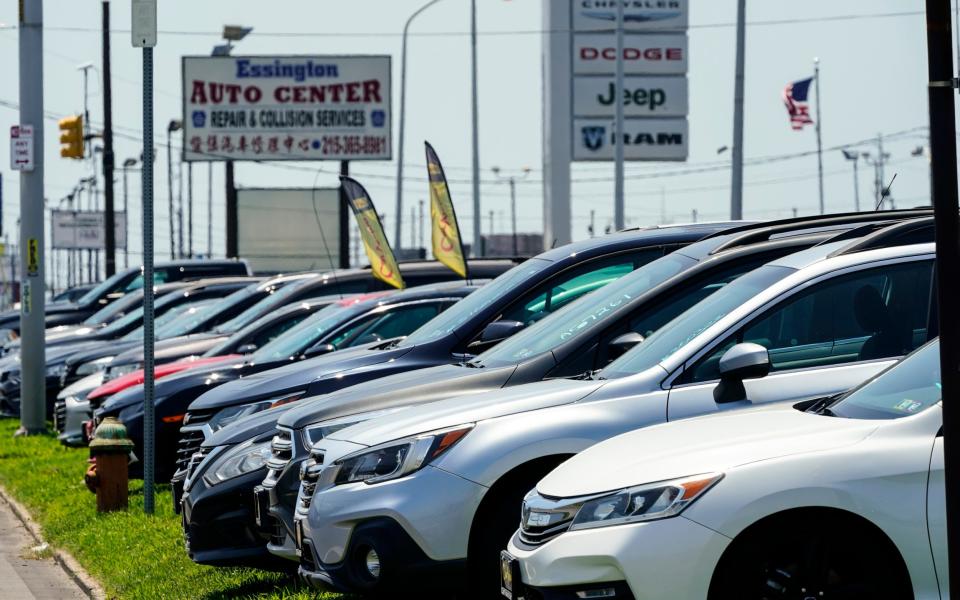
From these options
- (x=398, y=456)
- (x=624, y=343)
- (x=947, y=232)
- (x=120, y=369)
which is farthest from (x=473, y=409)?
(x=120, y=369)

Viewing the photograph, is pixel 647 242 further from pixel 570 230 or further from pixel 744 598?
pixel 570 230

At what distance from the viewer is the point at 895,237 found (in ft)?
22.8

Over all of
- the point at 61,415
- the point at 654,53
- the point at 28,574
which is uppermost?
the point at 654,53

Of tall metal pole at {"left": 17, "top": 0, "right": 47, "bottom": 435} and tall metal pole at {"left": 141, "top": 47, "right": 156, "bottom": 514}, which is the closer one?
tall metal pole at {"left": 141, "top": 47, "right": 156, "bottom": 514}

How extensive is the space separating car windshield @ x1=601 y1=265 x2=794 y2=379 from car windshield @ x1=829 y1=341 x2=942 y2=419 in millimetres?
1037

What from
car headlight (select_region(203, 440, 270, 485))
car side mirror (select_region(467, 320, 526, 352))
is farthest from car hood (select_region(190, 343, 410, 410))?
car headlight (select_region(203, 440, 270, 485))

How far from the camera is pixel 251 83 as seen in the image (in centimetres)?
3906

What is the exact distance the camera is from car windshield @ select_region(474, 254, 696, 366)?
762 centimetres

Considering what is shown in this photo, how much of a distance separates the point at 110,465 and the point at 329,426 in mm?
4322

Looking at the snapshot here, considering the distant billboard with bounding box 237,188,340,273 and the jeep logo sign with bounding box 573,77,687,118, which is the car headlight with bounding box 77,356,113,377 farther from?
the jeep logo sign with bounding box 573,77,687,118

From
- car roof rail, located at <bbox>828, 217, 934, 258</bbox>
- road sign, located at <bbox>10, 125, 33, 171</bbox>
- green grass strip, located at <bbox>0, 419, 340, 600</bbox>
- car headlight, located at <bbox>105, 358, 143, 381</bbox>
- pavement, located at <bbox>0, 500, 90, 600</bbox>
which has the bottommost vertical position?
pavement, located at <bbox>0, 500, 90, 600</bbox>

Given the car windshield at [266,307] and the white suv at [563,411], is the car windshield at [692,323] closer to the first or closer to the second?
the white suv at [563,411]

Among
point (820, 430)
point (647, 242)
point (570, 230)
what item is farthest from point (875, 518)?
point (570, 230)

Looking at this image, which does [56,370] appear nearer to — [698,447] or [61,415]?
[61,415]
